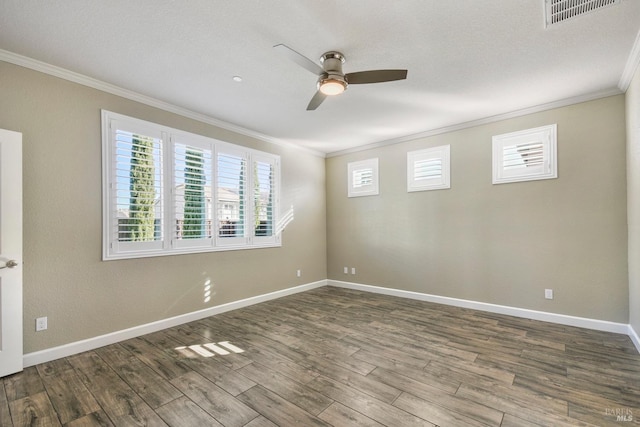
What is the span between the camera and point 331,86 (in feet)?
8.29

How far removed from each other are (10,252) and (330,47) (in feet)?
11.1

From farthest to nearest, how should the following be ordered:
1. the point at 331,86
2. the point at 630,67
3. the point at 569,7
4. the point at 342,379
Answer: the point at 630,67, the point at 331,86, the point at 342,379, the point at 569,7

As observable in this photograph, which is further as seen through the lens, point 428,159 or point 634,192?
point 428,159

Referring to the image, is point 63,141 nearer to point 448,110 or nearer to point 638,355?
point 448,110

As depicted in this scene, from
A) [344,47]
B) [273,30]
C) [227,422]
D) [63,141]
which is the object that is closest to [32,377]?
[227,422]

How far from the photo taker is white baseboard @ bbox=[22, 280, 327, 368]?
2713 millimetres

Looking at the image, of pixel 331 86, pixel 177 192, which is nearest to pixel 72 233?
pixel 177 192

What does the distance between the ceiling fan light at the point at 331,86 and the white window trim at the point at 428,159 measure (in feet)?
9.18

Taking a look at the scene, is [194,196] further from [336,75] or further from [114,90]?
[336,75]

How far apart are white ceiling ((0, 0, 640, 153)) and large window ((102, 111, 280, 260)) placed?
55cm

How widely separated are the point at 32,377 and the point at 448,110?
17.7 ft

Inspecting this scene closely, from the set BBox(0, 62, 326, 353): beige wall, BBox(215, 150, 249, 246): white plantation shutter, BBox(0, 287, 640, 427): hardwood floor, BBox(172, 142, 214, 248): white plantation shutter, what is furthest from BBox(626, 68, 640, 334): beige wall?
BBox(0, 62, 326, 353): beige wall

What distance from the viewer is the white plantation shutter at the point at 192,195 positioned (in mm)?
3777

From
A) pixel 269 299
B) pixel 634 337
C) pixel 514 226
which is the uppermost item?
pixel 514 226
